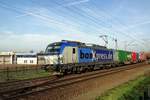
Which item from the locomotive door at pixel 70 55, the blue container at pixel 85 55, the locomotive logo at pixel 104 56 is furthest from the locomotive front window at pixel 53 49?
the locomotive logo at pixel 104 56

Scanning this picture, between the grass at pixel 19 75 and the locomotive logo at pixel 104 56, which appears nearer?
the grass at pixel 19 75

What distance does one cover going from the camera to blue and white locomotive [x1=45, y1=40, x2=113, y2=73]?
2558cm

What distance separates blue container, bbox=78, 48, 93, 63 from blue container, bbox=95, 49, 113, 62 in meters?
2.37

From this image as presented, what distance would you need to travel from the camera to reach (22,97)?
13.3m

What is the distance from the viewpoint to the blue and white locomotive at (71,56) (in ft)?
83.9

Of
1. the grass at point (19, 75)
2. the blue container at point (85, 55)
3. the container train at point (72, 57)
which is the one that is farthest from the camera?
the blue container at point (85, 55)

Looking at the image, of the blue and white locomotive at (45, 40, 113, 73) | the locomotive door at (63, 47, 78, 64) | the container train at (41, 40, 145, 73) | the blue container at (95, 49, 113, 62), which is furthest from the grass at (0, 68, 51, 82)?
the blue container at (95, 49, 113, 62)

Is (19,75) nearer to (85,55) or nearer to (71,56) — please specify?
(71,56)

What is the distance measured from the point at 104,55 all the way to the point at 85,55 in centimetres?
874

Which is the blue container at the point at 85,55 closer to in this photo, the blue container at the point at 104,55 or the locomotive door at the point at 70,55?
the locomotive door at the point at 70,55

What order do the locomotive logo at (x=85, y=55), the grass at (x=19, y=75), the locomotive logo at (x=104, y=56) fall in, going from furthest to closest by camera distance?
the locomotive logo at (x=104, y=56), the locomotive logo at (x=85, y=55), the grass at (x=19, y=75)

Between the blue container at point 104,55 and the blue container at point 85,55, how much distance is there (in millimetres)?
2375

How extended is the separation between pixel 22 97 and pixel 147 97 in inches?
268

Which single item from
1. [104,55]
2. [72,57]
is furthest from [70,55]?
[104,55]
